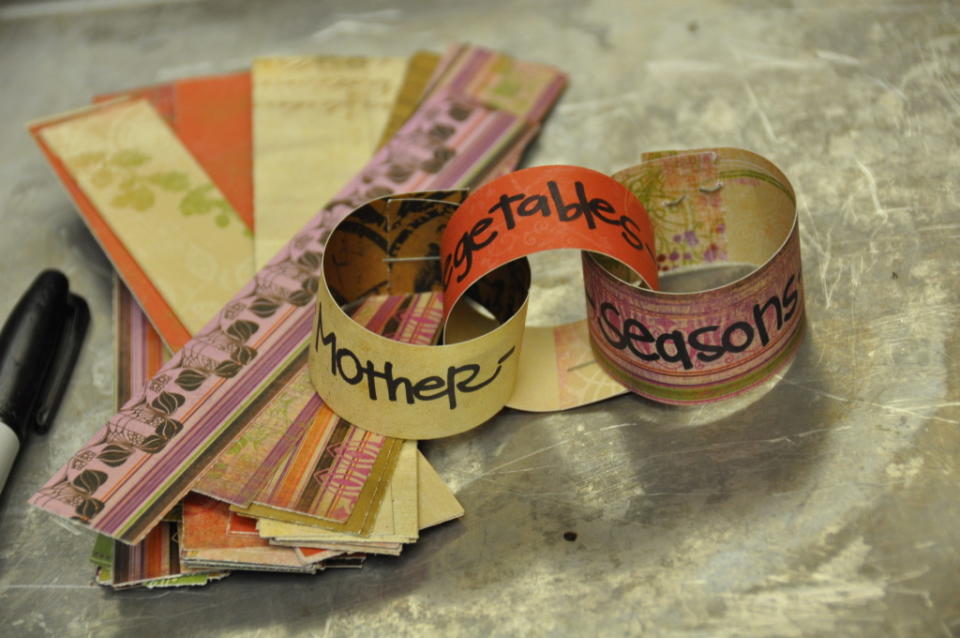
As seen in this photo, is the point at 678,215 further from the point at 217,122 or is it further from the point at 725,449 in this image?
the point at 217,122

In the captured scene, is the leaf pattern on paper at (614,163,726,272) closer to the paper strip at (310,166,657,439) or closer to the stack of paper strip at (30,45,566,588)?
the paper strip at (310,166,657,439)

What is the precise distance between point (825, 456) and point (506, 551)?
45 cm

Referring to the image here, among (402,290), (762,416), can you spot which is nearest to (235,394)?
(402,290)

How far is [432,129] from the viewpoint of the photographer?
2123mm

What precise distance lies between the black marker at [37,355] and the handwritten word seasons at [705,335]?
907 millimetres

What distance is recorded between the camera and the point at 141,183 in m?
2.11

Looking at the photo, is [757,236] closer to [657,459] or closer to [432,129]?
[657,459]

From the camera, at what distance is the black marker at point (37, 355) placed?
171cm

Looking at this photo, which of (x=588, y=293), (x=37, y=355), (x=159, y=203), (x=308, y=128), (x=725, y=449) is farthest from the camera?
(x=308, y=128)

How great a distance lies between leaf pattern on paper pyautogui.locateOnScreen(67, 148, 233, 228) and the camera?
2068 millimetres

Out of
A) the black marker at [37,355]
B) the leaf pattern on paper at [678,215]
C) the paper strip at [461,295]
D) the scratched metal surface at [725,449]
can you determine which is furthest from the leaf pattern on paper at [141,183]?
the leaf pattern on paper at [678,215]

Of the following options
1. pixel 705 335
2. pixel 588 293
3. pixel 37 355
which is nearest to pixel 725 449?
pixel 705 335

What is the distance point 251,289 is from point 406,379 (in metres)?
0.41

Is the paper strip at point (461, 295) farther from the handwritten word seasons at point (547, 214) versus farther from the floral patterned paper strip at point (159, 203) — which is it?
the floral patterned paper strip at point (159, 203)
